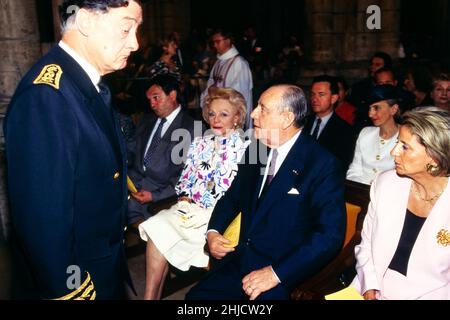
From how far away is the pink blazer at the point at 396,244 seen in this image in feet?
7.56

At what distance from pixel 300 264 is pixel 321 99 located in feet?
8.59

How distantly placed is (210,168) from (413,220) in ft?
5.96

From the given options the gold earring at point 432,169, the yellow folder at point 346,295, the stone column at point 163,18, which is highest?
the stone column at point 163,18

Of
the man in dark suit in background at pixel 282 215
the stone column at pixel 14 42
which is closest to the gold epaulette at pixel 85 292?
the man in dark suit in background at pixel 282 215

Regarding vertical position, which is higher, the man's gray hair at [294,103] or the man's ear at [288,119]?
the man's gray hair at [294,103]

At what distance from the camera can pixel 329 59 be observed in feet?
29.8

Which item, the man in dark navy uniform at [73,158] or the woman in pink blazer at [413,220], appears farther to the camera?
the woman in pink blazer at [413,220]

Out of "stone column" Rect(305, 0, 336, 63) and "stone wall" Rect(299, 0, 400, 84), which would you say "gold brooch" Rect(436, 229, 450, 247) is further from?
"stone column" Rect(305, 0, 336, 63)

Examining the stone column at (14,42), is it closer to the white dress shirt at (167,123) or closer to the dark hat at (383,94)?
the white dress shirt at (167,123)

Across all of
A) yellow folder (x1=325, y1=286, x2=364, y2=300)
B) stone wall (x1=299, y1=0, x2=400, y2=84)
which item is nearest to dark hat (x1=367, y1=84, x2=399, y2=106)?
yellow folder (x1=325, y1=286, x2=364, y2=300)

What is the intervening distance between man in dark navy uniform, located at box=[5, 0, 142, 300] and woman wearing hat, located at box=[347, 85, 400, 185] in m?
2.75

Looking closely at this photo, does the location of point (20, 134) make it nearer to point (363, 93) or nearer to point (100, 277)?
point (100, 277)

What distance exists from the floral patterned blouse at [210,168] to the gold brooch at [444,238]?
5.73ft
